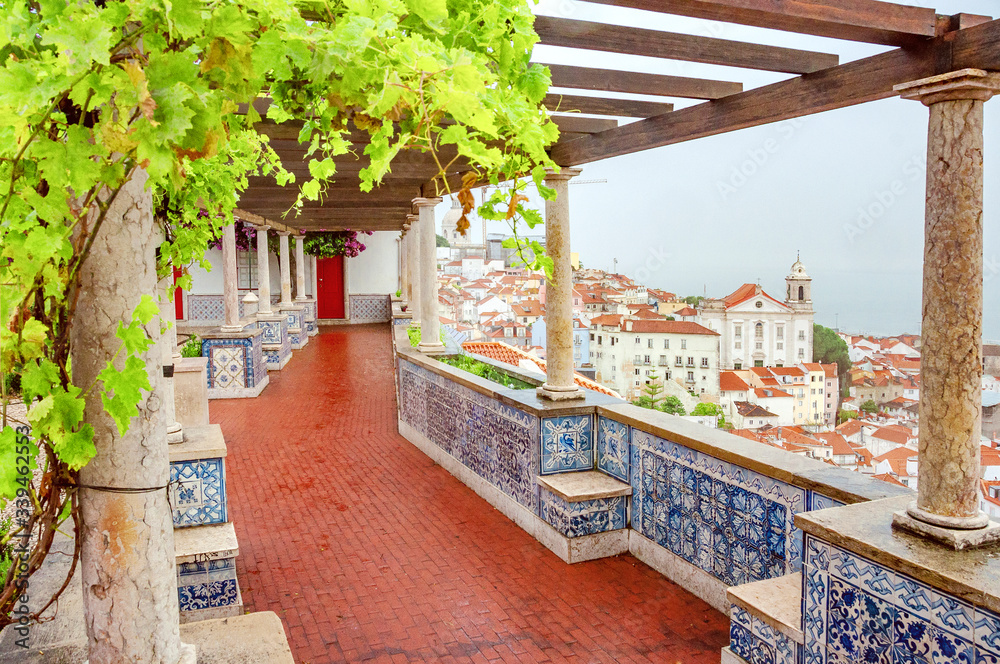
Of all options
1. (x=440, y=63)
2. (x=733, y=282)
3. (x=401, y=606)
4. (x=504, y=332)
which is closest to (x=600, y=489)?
(x=401, y=606)

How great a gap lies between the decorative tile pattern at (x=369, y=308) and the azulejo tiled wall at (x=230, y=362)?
12.2 m

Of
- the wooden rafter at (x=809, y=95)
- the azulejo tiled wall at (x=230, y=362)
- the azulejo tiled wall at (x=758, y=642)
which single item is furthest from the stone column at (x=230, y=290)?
the azulejo tiled wall at (x=758, y=642)

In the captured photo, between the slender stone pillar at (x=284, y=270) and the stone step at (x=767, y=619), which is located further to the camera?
the slender stone pillar at (x=284, y=270)

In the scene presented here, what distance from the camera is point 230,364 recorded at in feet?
38.7

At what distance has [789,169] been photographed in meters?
3.61

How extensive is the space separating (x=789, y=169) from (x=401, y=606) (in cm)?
327

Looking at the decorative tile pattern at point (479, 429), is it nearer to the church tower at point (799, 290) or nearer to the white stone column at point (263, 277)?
the church tower at point (799, 290)

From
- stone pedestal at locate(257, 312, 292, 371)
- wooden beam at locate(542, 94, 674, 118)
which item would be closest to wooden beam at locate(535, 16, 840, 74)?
wooden beam at locate(542, 94, 674, 118)

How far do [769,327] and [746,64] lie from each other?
190cm

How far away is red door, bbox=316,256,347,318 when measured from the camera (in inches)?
958

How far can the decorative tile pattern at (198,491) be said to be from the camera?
439 centimetres

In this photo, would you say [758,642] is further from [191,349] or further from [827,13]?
[191,349]

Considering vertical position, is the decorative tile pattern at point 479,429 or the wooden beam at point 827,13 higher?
the wooden beam at point 827,13

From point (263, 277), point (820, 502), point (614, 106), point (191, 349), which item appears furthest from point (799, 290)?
point (263, 277)
